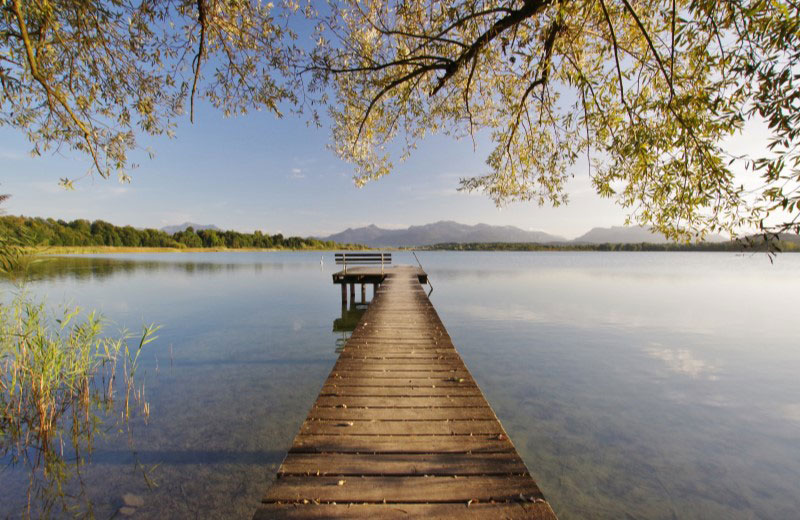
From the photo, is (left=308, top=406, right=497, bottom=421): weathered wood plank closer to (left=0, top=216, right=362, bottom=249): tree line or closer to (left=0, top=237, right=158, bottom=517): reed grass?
(left=0, top=237, right=158, bottom=517): reed grass

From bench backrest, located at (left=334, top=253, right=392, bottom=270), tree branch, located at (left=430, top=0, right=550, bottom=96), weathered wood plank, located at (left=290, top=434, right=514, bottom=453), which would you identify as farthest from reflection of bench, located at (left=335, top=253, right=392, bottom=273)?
weathered wood plank, located at (left=290, top=434, right=514, bottom=453)

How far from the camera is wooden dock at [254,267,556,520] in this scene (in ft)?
7.35

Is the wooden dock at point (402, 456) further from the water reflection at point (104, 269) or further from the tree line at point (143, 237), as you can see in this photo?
the tree line at point (143, 237)

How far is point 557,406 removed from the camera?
22.1 feet

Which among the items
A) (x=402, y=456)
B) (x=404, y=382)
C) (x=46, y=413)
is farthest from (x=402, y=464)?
(x=46, y=413)

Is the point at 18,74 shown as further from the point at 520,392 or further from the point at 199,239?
the point at 199,239

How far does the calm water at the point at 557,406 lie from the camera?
14.0 ft

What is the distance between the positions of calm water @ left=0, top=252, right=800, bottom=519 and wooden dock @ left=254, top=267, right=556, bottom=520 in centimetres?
179

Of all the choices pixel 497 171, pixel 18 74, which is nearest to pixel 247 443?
pixel 18 74

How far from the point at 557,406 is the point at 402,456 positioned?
5232 mm

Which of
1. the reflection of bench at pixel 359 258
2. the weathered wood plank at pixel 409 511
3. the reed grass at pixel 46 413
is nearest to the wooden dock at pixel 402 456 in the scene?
the weathered wood plank at pixel 409 511

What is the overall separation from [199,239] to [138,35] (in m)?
132

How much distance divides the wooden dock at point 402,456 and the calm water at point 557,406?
1.79 meters

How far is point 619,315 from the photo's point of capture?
1614cm
